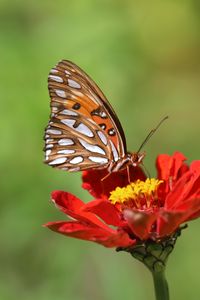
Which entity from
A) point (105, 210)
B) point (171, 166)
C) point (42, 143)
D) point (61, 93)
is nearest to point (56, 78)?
point (61, 93)

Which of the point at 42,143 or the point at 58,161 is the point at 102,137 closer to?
the point at 58,161

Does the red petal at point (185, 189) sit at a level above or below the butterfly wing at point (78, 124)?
below

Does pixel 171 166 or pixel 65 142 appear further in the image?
pixel 65 142

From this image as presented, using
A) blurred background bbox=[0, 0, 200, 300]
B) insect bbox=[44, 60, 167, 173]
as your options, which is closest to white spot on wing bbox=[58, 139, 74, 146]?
insect bbox=[44, 60, 167, 173]

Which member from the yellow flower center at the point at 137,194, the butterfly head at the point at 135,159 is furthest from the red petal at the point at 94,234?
the butterfly head at the point at 135,159

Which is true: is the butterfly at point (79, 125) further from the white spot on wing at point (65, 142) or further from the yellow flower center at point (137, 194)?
the yellow flower center at point (137, 194)

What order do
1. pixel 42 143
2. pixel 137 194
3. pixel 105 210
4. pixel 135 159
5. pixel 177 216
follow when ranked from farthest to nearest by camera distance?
1. pixel 42 143
2. pixel 135 159
3. pixel 137 194
4. pixel 105 210
5. pixel 177 216
